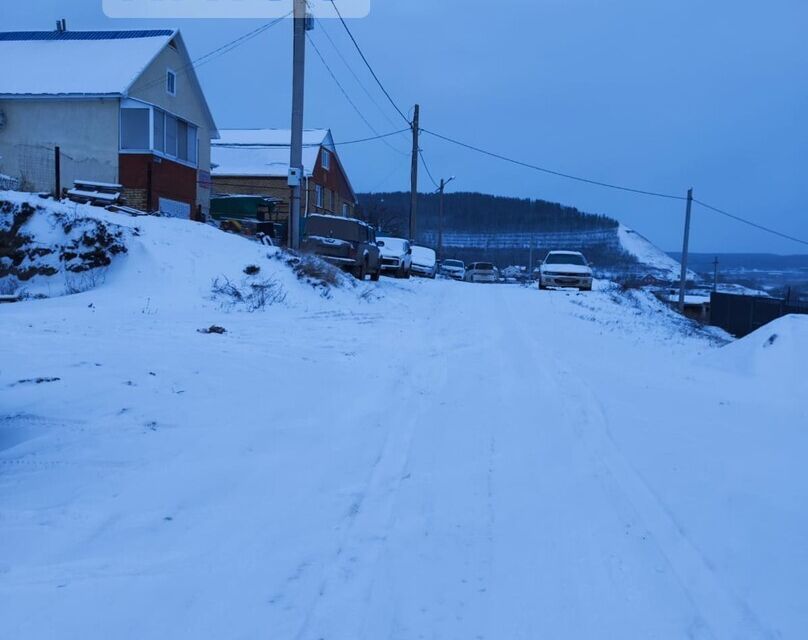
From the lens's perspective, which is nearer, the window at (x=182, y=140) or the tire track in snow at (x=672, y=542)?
the tire track in snow at (x=672, y=542)

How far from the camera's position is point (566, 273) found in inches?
1195

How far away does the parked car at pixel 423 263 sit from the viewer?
38.5 metres

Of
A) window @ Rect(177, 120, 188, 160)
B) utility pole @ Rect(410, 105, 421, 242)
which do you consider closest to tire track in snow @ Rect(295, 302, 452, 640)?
window @ Rect(177, 120, 188, 160)

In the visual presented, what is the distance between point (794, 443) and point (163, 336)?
23.8 ft

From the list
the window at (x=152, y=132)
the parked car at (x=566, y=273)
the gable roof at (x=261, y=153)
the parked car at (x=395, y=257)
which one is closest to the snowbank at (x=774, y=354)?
the parked car at (x=566, y=273)

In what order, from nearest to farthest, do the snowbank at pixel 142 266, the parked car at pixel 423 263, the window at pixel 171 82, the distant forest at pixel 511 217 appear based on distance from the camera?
the snowbank at pixel 142 266
the window at pixel 171 82
the parked car at pixel 423 263
the distant forest at pixel 511 217

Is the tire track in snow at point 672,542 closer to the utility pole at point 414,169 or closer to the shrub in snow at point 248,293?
the shrub in snow at point 248,293

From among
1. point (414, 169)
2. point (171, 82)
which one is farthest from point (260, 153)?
point (171, 82)

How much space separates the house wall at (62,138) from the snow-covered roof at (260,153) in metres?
18.2

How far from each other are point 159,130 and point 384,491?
25.7 m

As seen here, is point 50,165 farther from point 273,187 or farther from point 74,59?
point 273,187

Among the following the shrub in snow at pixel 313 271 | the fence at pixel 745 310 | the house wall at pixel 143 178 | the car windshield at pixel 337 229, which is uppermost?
the house wall at pixel 143 178

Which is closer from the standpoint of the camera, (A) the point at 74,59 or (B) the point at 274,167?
(A) the point at 74,59

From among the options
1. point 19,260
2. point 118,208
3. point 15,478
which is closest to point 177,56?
point 118,208
